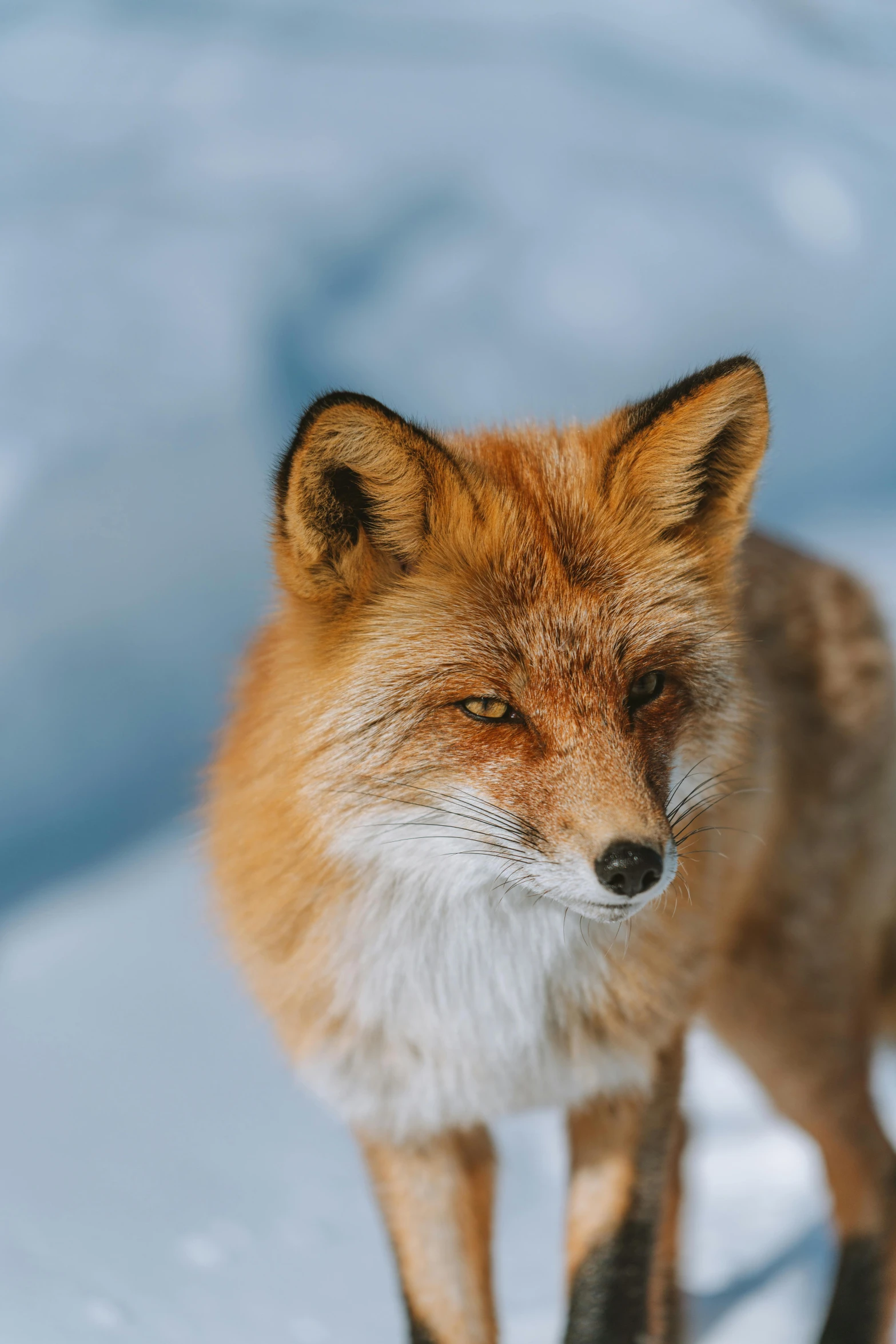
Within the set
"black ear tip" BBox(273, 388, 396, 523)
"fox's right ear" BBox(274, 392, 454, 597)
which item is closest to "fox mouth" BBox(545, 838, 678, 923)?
"fox's right ear" BBox(274, 392, 454, 597)

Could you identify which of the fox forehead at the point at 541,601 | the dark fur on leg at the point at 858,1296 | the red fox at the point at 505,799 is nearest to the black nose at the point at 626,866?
the red fox at the point at 505,799

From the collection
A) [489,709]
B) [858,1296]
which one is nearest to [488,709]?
[489,709]

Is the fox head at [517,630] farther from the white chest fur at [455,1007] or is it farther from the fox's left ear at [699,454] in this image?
the white chest fur at [455,1007]

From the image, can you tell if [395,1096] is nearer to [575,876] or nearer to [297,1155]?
[575,876]


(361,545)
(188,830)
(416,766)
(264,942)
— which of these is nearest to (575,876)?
(416,766)

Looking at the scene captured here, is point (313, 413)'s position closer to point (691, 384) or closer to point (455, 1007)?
point (691, 384)
